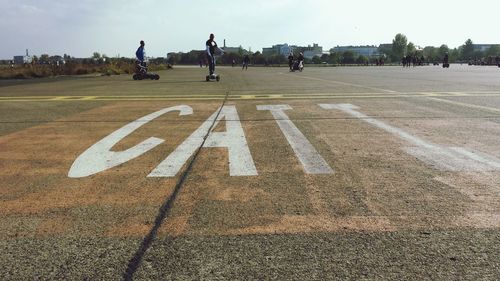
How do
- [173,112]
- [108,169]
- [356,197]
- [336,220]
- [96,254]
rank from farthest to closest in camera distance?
[173,112] < [108,169] < [356,197] < [336,220] < [96,254]

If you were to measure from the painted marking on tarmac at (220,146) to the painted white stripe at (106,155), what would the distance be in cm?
48

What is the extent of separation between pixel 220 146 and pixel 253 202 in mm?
2277

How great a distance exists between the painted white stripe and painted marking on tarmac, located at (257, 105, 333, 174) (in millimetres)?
1908

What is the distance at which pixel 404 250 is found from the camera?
9.16 ft

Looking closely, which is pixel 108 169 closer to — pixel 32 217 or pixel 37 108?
pixel 32 217

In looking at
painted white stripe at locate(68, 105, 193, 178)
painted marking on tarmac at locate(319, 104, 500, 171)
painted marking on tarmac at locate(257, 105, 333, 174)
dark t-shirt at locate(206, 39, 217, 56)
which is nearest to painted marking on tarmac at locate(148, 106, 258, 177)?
painted white stripe at locate(68, 105, 193, 178)

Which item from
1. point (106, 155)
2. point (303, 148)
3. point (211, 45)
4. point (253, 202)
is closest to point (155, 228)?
point (253, 202)

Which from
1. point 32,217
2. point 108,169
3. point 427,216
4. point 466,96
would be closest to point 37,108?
point 108,169

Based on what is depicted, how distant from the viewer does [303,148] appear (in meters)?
5.78

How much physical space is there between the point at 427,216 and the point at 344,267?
3.65 feet

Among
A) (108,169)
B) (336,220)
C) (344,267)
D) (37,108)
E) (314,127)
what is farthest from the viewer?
(37,108)

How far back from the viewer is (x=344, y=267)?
8.49 ft

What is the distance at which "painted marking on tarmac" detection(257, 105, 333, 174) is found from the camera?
4.77m

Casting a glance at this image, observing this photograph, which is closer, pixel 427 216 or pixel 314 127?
pixel 427 216
